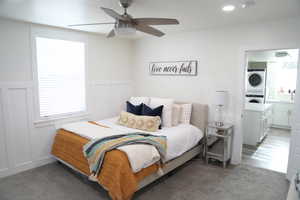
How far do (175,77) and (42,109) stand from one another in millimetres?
2699

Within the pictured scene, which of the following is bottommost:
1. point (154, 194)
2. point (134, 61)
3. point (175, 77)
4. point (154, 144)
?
point (154, 194)

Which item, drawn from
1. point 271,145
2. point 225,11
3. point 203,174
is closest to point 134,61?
point 225,11

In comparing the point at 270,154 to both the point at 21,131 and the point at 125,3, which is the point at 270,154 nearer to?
the point at 125,3

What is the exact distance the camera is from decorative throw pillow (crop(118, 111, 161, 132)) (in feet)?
11.4

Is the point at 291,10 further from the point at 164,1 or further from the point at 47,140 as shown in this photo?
the point at 47,140

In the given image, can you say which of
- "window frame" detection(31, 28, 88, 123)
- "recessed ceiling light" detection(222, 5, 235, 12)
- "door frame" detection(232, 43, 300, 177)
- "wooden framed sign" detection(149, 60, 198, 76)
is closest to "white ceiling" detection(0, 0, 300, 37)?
"recessed ceiling light" detection(222, 5, 235, 12)

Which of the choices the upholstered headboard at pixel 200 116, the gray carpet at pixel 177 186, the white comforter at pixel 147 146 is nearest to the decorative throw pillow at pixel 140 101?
the white comforter at pixel 147 146

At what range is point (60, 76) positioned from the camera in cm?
379

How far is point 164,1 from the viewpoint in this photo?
2.38 metres

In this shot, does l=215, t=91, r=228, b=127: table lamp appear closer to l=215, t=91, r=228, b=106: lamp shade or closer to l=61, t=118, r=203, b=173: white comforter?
l=215, t=91, r=228, b=106: lamp shade

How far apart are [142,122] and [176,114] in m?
0.75

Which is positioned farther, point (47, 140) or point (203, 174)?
point (47, 140)

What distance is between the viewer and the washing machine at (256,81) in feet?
20.0

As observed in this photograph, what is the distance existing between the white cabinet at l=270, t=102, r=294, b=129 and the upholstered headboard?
379cm
